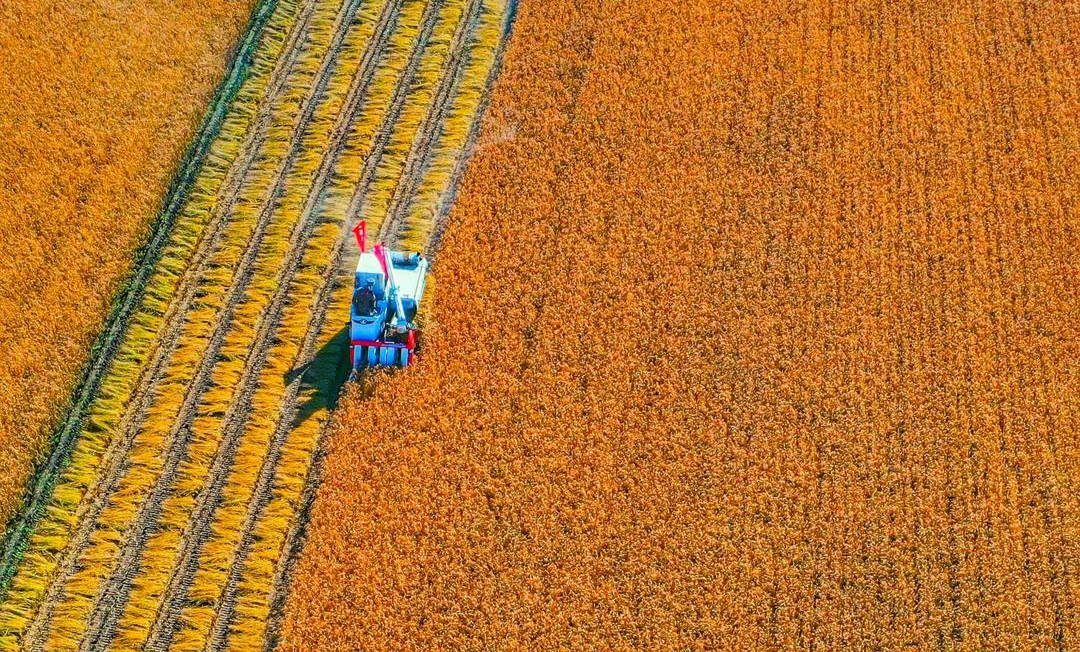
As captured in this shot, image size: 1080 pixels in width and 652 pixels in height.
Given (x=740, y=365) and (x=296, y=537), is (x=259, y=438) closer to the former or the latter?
(x=296, y=537)

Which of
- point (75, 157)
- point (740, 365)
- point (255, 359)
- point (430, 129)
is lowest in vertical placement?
point (740, 365)

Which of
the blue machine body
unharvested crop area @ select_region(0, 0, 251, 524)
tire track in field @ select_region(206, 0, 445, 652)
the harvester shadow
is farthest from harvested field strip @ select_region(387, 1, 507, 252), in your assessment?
unharvested crop area @ select_region(0, 0, 251, 524)

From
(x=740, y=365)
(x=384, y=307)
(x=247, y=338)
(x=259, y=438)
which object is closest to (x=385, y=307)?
(x=384, y=307)

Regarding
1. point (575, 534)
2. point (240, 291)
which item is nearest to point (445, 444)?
point (575, 534)

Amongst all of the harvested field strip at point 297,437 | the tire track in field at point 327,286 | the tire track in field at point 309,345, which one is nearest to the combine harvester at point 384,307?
the harvested field strip at point 297,437

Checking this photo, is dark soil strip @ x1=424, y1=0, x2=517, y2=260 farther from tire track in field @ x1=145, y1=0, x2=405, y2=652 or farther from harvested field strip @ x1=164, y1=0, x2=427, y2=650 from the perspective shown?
tire track in field @ x1=145, y1=0, x2=405, y2=652

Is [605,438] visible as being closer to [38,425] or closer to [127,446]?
[127,446]
